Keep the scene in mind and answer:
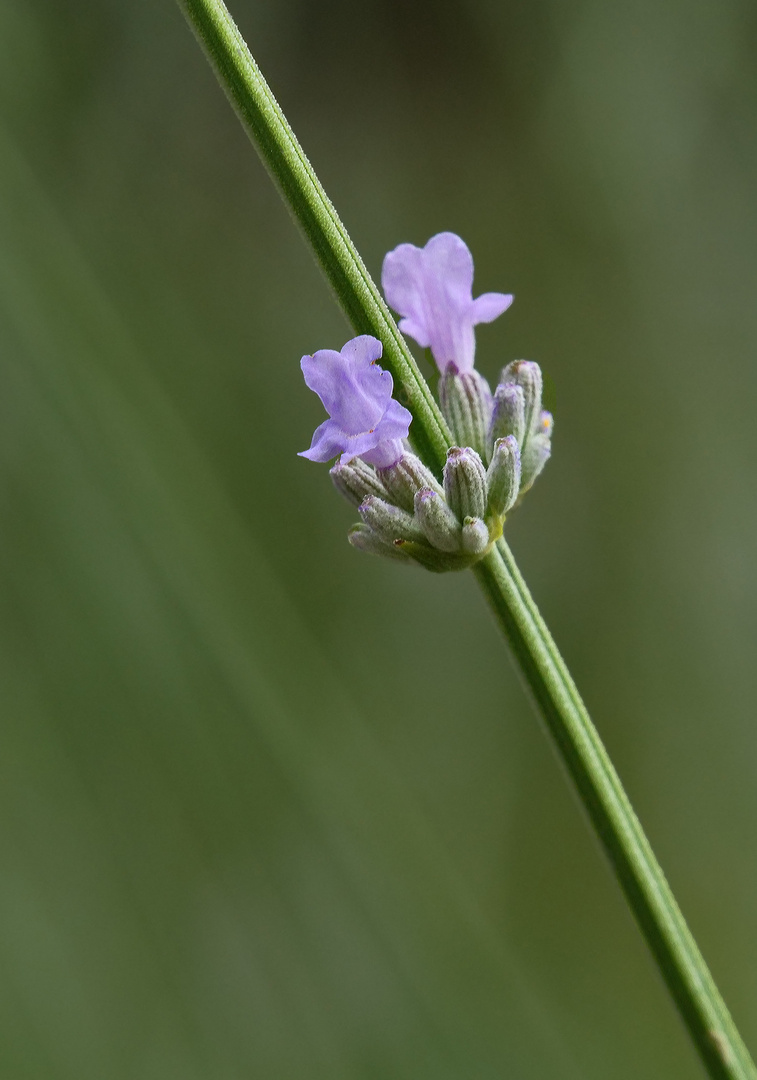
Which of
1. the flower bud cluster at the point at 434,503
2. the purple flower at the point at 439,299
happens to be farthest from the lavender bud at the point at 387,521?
the purple flower at the point at 439,299

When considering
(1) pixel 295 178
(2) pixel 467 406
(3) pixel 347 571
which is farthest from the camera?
(3) pixel 347 571

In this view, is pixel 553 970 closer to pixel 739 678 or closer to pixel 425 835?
pixel 425 835

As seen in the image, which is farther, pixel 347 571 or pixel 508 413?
pixel 347 571

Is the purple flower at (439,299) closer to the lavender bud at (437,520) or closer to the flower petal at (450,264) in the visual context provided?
the flower petal at (450,264)

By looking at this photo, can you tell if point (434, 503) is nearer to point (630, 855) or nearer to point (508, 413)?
A: point (508, 413)

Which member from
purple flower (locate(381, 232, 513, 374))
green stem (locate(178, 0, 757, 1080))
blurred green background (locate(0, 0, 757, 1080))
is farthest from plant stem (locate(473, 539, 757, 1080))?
blurred green background (locate(0, 0, 757, 1080))

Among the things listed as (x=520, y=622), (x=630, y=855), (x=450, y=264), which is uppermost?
(x=450, y=264)

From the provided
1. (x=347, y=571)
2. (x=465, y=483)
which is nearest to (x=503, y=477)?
(x=465, y=483)

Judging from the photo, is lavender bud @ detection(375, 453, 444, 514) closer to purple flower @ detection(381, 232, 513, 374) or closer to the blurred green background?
purple flower @ detection(381, 232, 513, 374)
